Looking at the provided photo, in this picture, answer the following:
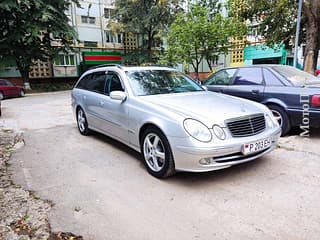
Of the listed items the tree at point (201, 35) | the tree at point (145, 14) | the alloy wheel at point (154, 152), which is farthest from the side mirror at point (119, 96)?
the tree at point (145, 14)

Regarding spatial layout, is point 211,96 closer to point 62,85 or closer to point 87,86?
point 87,86

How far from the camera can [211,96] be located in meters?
4.04

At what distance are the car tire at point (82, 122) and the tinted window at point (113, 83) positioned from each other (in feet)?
4.03

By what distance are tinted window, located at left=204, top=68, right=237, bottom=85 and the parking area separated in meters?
2.15

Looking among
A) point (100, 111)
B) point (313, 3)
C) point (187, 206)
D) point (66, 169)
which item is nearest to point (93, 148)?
point (100, 111)

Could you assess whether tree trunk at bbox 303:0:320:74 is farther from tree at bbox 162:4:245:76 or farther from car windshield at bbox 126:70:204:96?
car windshield at bbox 126:70:204:96

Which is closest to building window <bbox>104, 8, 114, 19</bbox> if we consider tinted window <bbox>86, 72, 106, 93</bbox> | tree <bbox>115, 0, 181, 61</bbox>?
tree <bbox>115, 0, 181, 61</bbox>

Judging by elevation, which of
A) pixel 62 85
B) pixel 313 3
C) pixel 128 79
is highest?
pixel 313 3

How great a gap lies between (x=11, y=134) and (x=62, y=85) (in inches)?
778

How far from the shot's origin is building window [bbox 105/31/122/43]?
92.8 ft

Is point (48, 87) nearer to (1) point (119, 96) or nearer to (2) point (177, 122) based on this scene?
(1) point (119, 96)

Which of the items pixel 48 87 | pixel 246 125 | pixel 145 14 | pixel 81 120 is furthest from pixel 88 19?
pixel 246 125

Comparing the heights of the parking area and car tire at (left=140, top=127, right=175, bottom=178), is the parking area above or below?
below

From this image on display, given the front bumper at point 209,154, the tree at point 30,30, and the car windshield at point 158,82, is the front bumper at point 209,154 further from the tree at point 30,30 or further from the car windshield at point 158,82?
the tree at point 30,30
